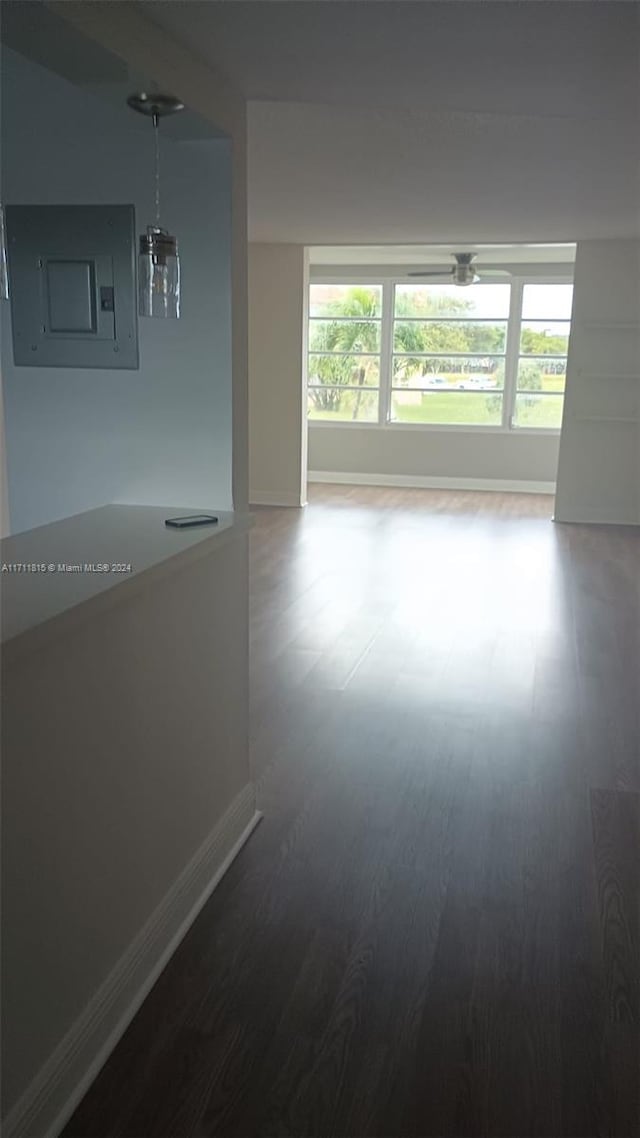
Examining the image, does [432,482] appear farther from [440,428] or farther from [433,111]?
[433,111]

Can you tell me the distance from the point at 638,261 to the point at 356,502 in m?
3.30

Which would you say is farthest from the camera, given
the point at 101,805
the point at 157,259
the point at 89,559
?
the point at 157,259

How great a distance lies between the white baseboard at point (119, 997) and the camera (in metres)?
1.58

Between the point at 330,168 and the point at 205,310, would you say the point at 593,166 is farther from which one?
the point at 205,310

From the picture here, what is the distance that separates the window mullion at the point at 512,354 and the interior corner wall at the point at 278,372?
2662mm

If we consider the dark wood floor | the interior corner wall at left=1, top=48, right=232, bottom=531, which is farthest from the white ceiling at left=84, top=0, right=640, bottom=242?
the dark wood floor

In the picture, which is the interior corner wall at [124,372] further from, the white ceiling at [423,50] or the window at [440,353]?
the window at [440,353]

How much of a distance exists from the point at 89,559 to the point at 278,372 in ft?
21.2

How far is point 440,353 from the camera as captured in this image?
9828 millimetres

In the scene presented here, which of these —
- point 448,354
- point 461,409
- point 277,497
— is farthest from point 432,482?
point 277,497

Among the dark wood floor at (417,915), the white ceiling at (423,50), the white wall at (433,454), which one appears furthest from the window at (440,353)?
the white ceiling at (423,50)

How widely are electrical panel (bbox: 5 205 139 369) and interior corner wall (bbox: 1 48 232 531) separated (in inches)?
1.3

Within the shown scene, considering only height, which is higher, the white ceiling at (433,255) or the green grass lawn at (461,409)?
the white ceiling at (433,255)

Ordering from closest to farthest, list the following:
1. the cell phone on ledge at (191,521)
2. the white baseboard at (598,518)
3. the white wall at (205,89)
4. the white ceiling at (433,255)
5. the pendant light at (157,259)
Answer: the white wall at (205,89), the pendant light at (157,259), the cell phone on ledge at (191,521), the white baseboard at (598,518), the white ceiling at (433,255)
